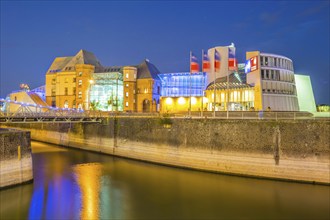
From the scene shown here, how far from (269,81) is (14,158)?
166 ft

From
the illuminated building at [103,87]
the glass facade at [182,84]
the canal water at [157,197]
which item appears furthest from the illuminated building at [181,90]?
the canal water at [157,197]

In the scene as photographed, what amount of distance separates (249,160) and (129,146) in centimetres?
2121

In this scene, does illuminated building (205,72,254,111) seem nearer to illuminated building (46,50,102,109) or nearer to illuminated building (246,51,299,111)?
illuminated building (246,51,299,111)

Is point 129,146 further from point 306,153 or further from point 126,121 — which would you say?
point 306,153

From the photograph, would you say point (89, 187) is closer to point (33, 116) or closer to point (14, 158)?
point (14, 158)

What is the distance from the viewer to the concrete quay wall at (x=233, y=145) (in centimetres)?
3206

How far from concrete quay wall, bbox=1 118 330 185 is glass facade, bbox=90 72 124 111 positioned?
4260cm

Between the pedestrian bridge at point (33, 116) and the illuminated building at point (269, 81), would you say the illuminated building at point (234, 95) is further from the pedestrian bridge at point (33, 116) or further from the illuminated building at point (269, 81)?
the pedestrian bridge at point (33, 116)

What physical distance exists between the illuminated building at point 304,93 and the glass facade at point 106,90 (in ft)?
167

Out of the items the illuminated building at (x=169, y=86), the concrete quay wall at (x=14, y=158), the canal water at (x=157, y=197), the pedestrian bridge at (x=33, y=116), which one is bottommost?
the canal water at (x=157, y=197)

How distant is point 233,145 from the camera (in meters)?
36.6

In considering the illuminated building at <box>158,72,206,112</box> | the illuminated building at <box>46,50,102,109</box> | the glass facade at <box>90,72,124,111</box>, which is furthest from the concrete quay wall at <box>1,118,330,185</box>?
the illuminated building at <box>46,50,102,109</box>

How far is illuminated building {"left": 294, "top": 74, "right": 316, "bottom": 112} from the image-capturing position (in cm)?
7388

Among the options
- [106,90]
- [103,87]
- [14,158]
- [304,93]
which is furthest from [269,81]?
[103,87]
